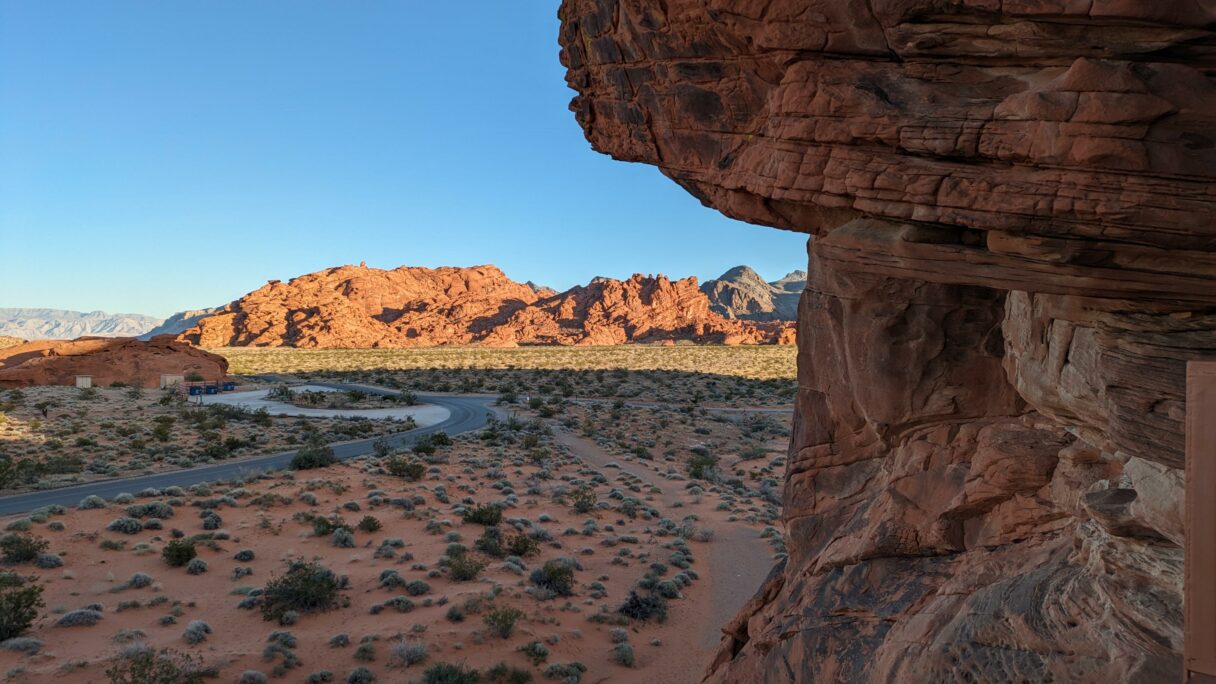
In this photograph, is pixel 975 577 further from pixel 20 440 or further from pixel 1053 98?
pixel 20 440

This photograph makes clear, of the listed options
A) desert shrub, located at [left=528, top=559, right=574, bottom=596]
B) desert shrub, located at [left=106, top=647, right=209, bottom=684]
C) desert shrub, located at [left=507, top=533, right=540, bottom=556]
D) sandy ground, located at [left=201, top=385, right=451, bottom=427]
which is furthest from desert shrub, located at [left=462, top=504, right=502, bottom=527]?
sandy ground, located at [left=201, top=385, right=451, bottom=427]

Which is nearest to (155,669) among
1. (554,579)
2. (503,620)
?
(503,620)

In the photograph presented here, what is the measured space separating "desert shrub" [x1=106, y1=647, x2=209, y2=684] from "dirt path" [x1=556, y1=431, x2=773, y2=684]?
889 centimetres

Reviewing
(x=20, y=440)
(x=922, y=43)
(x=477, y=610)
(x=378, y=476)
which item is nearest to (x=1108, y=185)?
(x=922, y=43)

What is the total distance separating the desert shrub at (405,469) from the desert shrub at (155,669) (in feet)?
49.3

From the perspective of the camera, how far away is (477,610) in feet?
54.0

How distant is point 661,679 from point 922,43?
13173 mm

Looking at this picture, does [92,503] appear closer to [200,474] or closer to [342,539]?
[200,474]

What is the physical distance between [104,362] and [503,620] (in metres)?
66.4

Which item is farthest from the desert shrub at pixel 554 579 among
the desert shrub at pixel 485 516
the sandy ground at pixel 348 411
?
the sandy ground at pixel 348 411

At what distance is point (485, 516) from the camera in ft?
75.3

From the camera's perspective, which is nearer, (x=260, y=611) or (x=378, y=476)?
(x=260, y=611)

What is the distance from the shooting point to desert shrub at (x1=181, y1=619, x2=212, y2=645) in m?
14.1

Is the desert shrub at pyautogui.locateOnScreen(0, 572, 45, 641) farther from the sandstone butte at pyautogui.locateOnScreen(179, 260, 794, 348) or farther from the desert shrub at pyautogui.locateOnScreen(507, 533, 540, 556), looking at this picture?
the sandstone butte at pyautogui.locateOnScreen(179, 260, 794, 348)
